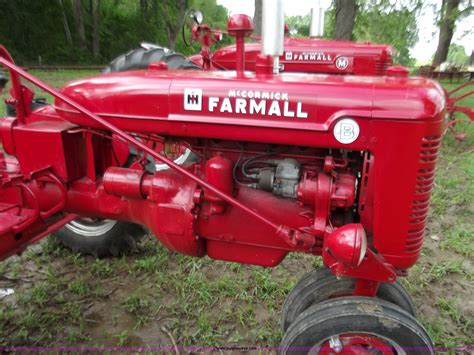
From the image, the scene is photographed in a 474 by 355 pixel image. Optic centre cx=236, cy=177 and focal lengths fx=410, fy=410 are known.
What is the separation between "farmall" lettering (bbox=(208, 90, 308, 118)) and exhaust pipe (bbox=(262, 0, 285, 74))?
0.66 feet

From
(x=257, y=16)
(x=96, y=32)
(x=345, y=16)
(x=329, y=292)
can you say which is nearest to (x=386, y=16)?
(x=345, y=16)

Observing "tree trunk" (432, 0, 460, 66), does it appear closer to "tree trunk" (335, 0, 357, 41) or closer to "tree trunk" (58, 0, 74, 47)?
"tree trunk" (335, 0, 357, 41)

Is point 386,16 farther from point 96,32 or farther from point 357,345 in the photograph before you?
point 96,32

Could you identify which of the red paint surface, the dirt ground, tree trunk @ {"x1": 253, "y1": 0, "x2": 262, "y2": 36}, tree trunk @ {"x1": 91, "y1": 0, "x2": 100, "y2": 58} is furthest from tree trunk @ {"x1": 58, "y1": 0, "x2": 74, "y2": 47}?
the red paint surface

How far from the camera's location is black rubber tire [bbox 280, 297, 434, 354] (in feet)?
5.10

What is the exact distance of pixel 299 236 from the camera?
5.34 feet

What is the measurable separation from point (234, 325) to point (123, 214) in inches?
34.5

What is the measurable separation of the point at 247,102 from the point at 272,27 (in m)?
0.29

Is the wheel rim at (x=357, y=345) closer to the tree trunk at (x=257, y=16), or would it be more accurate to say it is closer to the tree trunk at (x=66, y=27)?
the tree trunk at (x=257, y=16)

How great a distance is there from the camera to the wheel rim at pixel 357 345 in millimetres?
1654

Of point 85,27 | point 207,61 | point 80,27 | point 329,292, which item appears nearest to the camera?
point 329,292

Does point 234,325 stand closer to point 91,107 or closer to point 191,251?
point 191,251

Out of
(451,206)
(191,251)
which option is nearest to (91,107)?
(191,251)

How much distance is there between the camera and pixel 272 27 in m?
1.52
